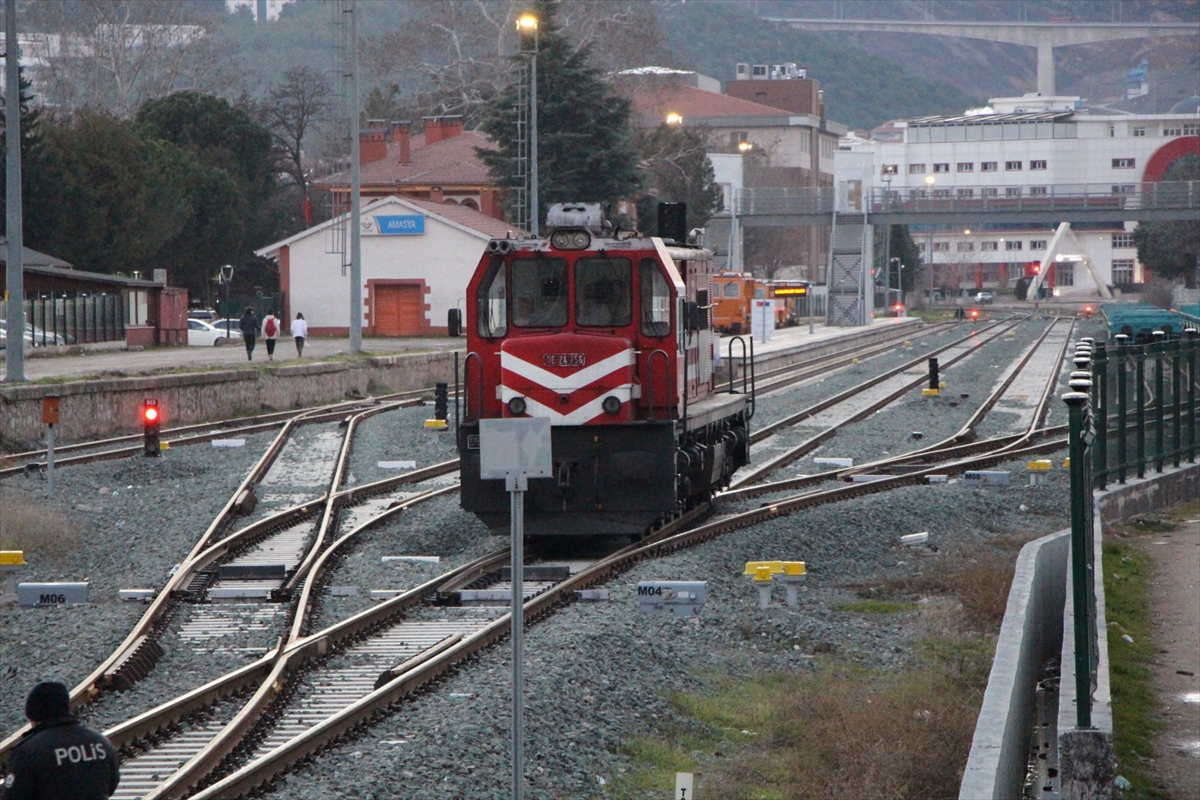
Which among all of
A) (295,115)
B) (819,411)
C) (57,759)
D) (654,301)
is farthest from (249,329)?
(295,115)

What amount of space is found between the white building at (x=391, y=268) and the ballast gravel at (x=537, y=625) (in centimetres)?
3561

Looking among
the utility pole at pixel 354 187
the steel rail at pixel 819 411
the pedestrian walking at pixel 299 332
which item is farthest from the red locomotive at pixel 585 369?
the pedestrian walking at pixel 299 332

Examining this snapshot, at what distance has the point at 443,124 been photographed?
7362 centimetres

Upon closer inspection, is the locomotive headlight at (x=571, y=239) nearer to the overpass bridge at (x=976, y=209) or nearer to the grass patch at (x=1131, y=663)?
the grass patch at (x=1131, y=663)

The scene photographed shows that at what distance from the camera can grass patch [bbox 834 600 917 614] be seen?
520 inches

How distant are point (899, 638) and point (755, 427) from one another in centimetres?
1673

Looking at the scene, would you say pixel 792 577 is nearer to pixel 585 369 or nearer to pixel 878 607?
pixel 878 607

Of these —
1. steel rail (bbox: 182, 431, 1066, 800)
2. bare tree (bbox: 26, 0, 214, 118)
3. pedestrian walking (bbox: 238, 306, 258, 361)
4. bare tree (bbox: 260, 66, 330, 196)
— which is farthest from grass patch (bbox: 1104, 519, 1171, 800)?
bare tree (bbox: 260, 66, 330, 196)

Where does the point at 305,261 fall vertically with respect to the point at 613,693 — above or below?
above

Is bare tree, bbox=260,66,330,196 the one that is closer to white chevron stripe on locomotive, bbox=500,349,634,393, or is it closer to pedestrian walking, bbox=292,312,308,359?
pedestrian walking, bbox=292,312,308,359

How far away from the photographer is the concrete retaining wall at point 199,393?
25.3m

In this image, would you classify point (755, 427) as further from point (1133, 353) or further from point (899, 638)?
point (899, 638)

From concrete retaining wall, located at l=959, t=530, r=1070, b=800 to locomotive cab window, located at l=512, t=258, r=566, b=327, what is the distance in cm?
488

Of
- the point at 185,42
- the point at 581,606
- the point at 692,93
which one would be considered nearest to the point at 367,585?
the point at 581,606
